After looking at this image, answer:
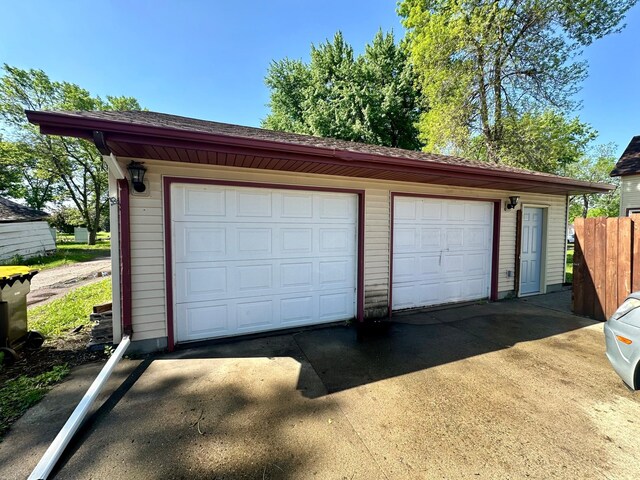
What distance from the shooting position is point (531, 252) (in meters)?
6.57

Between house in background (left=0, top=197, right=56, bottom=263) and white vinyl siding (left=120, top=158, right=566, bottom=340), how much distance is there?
12001 mm

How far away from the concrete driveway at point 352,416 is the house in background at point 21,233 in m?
13.0

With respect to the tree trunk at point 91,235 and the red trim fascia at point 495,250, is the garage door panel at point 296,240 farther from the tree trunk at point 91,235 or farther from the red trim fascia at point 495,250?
the tree trunk at point 91,235

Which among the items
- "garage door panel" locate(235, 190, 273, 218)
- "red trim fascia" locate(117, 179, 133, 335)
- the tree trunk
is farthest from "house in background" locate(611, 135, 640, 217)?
the tree trunk

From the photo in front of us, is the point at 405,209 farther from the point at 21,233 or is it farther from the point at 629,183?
the point at 21,233

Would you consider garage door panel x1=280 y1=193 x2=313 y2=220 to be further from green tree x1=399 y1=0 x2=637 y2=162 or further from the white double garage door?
green tree x1=399 y1=0 x2=637 y2=162

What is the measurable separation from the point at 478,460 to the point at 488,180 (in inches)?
167

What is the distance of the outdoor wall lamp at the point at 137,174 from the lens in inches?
129

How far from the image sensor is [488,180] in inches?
185

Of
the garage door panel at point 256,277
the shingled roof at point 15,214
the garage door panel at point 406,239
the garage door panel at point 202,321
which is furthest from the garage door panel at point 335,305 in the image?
the shingled roof at point 15,214

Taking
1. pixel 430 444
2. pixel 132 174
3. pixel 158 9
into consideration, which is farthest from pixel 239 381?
pixel 158 9

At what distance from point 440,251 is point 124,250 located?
534 cm

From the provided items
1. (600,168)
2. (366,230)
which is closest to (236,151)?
(366,230)

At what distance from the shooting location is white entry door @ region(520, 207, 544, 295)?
21.0 ft
